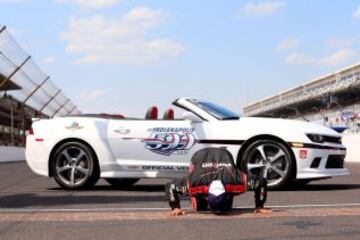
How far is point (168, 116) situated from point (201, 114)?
79 cm

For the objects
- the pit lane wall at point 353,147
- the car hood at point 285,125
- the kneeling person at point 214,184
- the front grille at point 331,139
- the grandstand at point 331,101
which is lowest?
the pit lane wall at point 353,147

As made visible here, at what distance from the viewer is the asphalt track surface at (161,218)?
5.82 meters

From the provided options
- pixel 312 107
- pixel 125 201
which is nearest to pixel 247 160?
pixel 125 201

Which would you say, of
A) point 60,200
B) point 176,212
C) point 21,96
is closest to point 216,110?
point 60,200

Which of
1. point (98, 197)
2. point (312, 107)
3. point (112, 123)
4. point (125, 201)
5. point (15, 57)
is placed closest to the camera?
point (125, 201)

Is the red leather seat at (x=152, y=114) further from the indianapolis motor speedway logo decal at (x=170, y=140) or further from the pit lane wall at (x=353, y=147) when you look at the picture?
the pit lane wall at (x=353, y=147)

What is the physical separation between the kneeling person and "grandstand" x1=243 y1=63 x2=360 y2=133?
35432mm

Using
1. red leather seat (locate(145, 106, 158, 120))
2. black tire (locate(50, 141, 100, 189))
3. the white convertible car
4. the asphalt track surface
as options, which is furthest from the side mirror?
black tire (locate(50, 141, 100, 189))

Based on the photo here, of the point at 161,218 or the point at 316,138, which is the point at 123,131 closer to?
the point at 316,138

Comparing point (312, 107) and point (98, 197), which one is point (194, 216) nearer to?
point (98, 197)

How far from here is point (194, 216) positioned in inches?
274

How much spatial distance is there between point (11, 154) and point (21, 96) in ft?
19.8

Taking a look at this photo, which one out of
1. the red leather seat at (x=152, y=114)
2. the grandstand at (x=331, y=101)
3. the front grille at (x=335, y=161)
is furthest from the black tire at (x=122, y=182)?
the grandstand at (x=331, y=101)

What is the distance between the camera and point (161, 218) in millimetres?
6840
